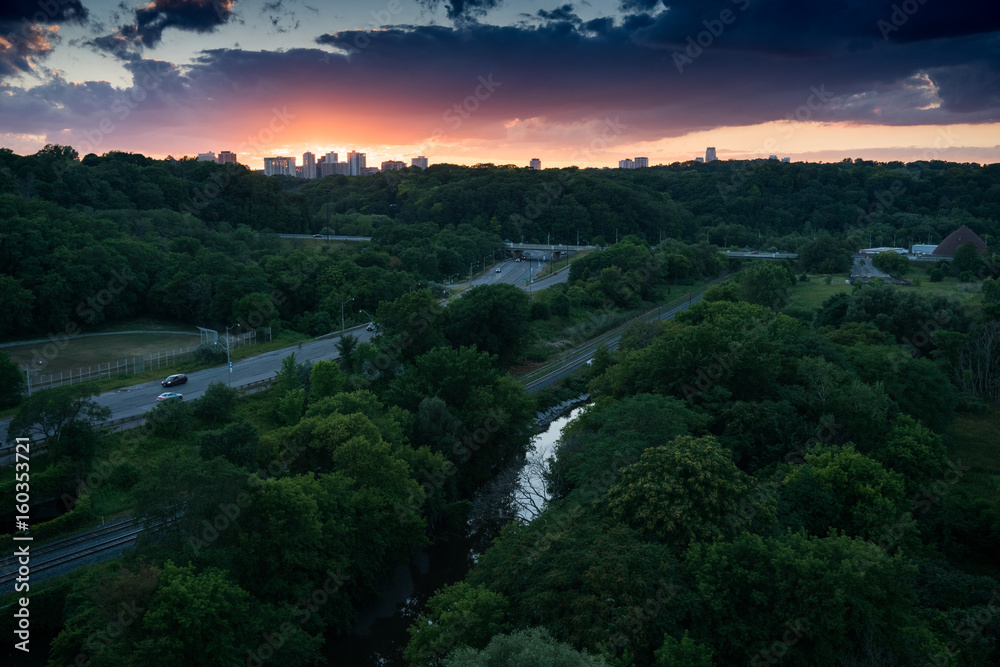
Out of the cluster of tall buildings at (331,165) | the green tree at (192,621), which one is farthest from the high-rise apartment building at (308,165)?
the green tree at (192,621)

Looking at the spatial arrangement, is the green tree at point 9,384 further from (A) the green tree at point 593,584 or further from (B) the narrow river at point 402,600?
(A) the green tree at point 593,584

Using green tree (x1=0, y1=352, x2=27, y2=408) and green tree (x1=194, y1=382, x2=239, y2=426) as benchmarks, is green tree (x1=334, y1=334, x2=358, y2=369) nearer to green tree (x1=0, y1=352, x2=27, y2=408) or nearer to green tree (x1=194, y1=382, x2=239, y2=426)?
green tree (x1=194, y1=382, x2=239, y2=426)

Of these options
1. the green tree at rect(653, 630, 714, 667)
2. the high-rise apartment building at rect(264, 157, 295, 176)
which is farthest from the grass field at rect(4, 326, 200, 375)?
the high-rise apartment building at rect(264, 157, 295, 176)

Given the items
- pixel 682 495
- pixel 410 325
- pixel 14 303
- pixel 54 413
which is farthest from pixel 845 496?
pixel 14 303

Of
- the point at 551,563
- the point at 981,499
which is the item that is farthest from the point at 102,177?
the point at 981,499

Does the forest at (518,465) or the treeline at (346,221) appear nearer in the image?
the forest at (518,465)
